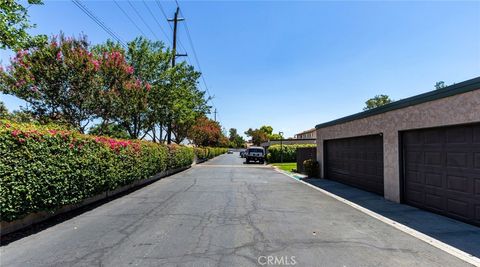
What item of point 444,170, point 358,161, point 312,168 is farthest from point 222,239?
point 312,168

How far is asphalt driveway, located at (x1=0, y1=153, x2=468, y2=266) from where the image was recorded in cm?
506

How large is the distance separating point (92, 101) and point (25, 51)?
9.72 feet

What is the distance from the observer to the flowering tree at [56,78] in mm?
12539

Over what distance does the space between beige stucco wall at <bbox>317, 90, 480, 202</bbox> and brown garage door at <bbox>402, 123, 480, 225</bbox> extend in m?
0.22

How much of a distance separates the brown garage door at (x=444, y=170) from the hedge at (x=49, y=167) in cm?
918

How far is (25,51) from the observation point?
12328mm

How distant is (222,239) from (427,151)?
6.20 meters

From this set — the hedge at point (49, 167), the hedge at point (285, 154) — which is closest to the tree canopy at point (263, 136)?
the hedge at point (285, 154)

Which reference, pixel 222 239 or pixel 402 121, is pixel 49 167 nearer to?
pixel 222 239

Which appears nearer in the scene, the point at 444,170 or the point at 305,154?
the point at 444,170

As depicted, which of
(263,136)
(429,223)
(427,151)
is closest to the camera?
(429,223)

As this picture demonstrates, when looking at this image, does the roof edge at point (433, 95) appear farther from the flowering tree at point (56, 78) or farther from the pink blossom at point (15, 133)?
the flowering tree at point (56, 78)

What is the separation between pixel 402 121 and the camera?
1001 cm

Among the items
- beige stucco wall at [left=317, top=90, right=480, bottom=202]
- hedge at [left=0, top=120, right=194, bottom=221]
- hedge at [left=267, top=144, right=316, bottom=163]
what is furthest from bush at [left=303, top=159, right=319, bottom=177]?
hedge at [left=267, top=144, right=316, bottom=163]
